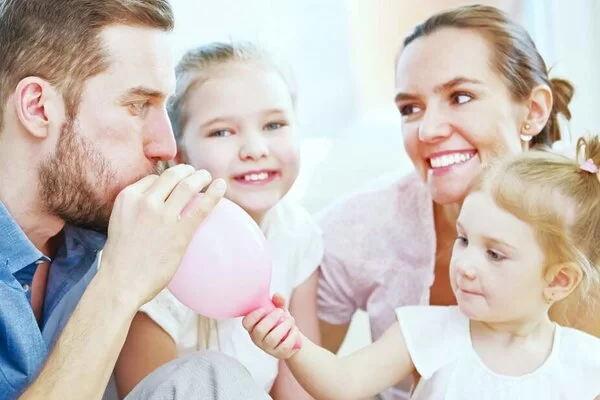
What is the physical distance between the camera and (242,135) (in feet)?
5.41

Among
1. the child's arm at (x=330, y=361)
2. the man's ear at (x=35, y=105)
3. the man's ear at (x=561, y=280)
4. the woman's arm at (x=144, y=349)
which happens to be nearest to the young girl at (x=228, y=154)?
the woman's arm at (x=144, y=349)

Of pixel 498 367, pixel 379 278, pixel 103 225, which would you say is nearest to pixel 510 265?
pixel 498 367

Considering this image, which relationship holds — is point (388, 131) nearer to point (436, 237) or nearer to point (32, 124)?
point (436, 237)

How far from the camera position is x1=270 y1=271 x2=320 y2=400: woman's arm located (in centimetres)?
172

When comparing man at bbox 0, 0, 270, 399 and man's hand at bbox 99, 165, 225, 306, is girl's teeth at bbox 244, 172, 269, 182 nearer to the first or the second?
man at bbox 0, 0, 270, 399

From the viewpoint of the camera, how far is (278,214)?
1.81 meters

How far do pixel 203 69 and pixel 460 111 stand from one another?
1.65 feet

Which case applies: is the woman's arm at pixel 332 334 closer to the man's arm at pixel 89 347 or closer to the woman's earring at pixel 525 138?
the woman's earring at pixel 525 138

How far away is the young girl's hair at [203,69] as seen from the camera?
166 centimetres

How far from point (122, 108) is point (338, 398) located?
→ 0.58 meters

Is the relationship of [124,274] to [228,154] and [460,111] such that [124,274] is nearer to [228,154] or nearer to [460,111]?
[228,154]

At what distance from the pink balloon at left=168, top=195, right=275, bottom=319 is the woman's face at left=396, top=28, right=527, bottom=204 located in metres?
0.51

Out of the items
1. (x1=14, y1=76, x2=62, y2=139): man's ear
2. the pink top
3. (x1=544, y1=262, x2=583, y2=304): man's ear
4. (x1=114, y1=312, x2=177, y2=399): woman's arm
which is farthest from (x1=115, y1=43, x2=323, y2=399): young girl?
(x1=544, y1=262, x2=583, y2=304): man's ear

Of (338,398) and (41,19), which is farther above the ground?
(41,19)
